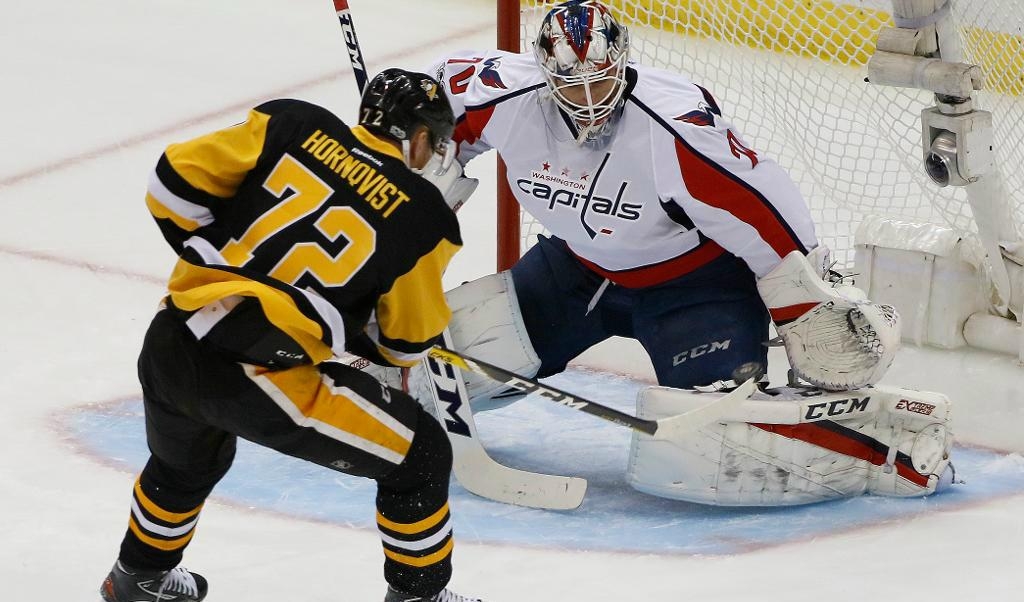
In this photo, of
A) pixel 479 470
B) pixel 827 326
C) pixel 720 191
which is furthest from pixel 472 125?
pixel 827 326

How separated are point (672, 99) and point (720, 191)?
20cm

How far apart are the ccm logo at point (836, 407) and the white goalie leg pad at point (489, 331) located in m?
0.58

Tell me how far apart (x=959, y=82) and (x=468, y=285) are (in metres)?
1.05

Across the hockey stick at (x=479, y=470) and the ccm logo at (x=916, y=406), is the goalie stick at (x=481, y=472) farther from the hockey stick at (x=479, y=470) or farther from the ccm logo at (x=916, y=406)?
the ccm logo at (x=916, y=406)

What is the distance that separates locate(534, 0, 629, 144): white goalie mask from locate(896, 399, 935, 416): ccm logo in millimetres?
755

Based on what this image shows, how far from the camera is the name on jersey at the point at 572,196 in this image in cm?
296

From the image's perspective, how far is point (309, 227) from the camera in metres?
2.20

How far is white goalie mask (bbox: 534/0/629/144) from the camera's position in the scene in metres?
2.82

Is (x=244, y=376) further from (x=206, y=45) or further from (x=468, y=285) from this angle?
(x=206, y=45)

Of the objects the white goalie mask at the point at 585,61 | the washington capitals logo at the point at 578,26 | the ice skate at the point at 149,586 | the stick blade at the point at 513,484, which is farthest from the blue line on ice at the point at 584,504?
the washington capitals logo at the point at 578,26

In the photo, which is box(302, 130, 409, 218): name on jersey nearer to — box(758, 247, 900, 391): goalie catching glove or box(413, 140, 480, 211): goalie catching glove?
box(413, 140, 480, 211): goalie catching glove

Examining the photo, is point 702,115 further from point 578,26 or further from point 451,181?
point 451,181

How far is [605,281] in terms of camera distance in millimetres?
3211

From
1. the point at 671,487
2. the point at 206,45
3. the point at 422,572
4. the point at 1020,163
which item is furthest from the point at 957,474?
the point at 206,45
